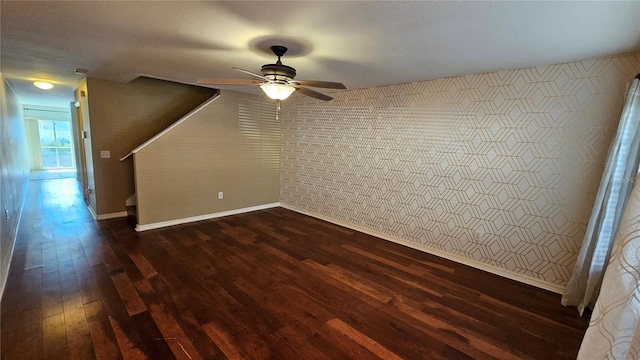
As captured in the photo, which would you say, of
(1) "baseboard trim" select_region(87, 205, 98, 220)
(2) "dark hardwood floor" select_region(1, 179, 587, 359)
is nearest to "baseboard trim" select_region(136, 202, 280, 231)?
(2) "dark hardwood floor" select_region(1, 179, 587, 359)

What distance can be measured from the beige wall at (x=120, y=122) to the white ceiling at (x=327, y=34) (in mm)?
1028

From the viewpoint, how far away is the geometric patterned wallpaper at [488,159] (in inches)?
98.9

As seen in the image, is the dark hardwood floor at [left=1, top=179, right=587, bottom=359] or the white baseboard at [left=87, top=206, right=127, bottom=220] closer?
the dark hardwood floor at [left=1, top=179, right=587, bottom=359]

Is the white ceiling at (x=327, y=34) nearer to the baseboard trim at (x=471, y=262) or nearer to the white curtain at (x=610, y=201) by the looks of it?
the white curtain at (x=610, y=201)

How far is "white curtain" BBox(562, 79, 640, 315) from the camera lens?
6.88 ft

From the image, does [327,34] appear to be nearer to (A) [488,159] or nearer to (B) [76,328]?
(A) [488,159]

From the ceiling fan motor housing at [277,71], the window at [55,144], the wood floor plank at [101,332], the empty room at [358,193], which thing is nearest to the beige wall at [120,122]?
the empty room at [358,193]

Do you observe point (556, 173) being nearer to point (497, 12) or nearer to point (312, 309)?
point (497, 12)

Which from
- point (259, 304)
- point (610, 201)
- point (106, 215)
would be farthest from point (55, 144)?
point (610, 201)

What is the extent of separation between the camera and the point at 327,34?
6.86ft

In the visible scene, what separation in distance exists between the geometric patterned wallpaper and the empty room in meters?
0.02

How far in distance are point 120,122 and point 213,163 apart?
5.29 ft

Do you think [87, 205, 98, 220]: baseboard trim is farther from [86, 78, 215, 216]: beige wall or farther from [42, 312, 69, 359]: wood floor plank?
[42, 312, 69, 359]: wood floor plank

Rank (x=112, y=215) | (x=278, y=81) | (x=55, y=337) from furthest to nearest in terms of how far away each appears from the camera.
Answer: (x=112, y=215)
(x=278, y=81)
(x=55, y=337)
